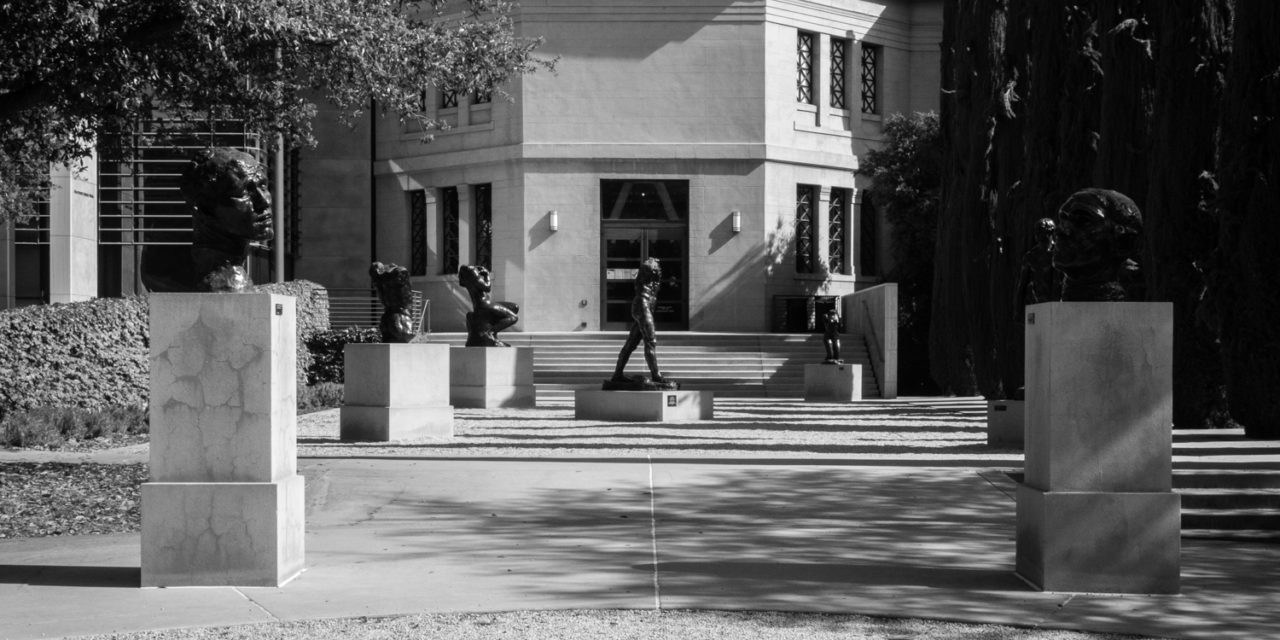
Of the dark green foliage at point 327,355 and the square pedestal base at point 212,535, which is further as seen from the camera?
the dark green foliage at point 327,355

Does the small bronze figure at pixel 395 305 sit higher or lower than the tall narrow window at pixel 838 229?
lower

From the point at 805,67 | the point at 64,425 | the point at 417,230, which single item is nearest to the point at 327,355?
the point at 64,425

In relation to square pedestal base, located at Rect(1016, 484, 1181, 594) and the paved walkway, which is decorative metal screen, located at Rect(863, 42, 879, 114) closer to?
the paved walkway

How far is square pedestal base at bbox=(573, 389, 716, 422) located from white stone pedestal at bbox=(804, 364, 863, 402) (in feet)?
28.0

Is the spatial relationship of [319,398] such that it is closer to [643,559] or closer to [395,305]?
[395,305]

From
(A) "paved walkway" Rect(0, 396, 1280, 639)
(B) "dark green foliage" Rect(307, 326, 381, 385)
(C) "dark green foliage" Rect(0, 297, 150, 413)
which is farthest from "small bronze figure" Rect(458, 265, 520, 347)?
(A) "paved walkway" Rect(0, 396, 1280, 639)

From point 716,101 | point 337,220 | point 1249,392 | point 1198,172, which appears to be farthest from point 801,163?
point 1249,392

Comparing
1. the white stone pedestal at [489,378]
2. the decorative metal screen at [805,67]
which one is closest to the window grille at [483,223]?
the decorative metal screen at [805,67]

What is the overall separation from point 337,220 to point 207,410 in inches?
1434

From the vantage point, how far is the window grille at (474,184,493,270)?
42.0m

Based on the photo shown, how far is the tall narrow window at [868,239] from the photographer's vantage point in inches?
1710

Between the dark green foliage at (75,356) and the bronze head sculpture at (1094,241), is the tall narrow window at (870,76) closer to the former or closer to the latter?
the dark green foliage at (75,356)

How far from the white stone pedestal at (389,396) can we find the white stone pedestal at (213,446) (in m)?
9.47

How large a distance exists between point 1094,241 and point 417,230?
36.6 m
